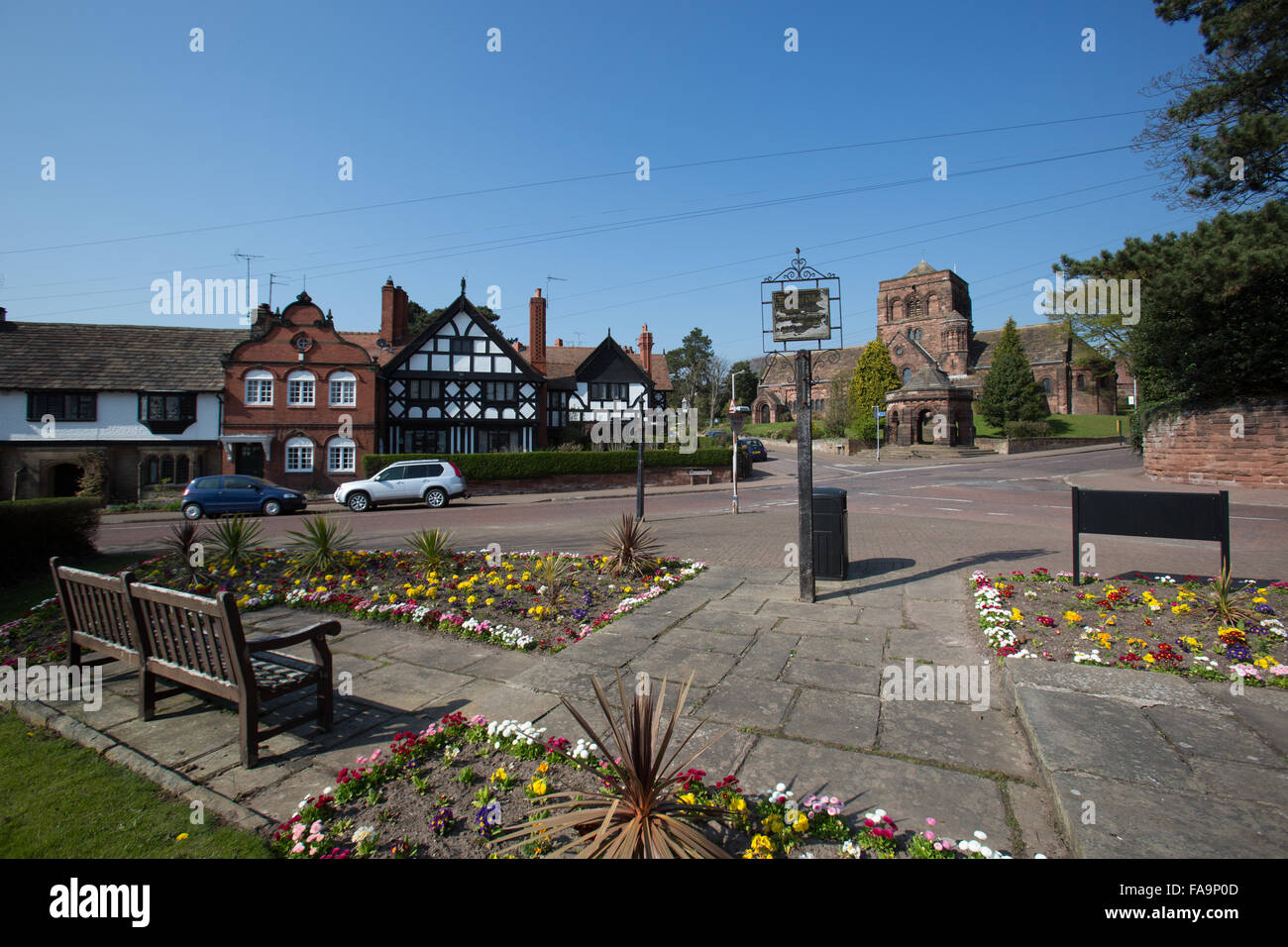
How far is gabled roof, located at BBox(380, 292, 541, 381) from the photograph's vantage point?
31391mm

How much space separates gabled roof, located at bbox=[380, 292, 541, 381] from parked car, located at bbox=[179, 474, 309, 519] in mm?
11186

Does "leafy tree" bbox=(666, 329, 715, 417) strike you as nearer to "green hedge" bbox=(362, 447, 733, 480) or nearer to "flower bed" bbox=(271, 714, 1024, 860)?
"green hedge" bbox=(362, 447, 733, 480)

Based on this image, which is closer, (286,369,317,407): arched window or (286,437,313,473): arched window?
(286,437,313,473): arched window

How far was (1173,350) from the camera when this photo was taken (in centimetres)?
2131

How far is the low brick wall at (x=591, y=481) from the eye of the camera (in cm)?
2750

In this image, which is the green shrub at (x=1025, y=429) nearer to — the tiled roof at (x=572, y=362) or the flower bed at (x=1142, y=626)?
the tiled roof at (x=572, y=362)

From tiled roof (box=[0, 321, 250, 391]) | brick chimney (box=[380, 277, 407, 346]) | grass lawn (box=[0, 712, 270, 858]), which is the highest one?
brick chimney (box=[380, 277, 407, 346])

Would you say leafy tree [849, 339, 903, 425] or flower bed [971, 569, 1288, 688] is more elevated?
leafy tree [849, 339, 903, 425]

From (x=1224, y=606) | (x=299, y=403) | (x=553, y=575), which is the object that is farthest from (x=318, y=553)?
(x=299, y=403)

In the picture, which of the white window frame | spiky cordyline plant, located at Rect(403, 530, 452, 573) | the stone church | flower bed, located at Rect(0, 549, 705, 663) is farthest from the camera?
the stone church

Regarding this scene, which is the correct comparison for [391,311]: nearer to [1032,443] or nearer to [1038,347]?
[1032,443]

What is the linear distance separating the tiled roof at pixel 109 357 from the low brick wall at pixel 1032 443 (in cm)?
4920

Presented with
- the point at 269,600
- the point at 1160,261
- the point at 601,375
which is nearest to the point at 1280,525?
the point at 1160,261

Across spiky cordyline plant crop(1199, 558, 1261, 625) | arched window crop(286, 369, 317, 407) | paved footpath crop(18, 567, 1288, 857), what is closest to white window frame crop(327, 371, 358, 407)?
arched window crop(286, 369, 317, 407)
